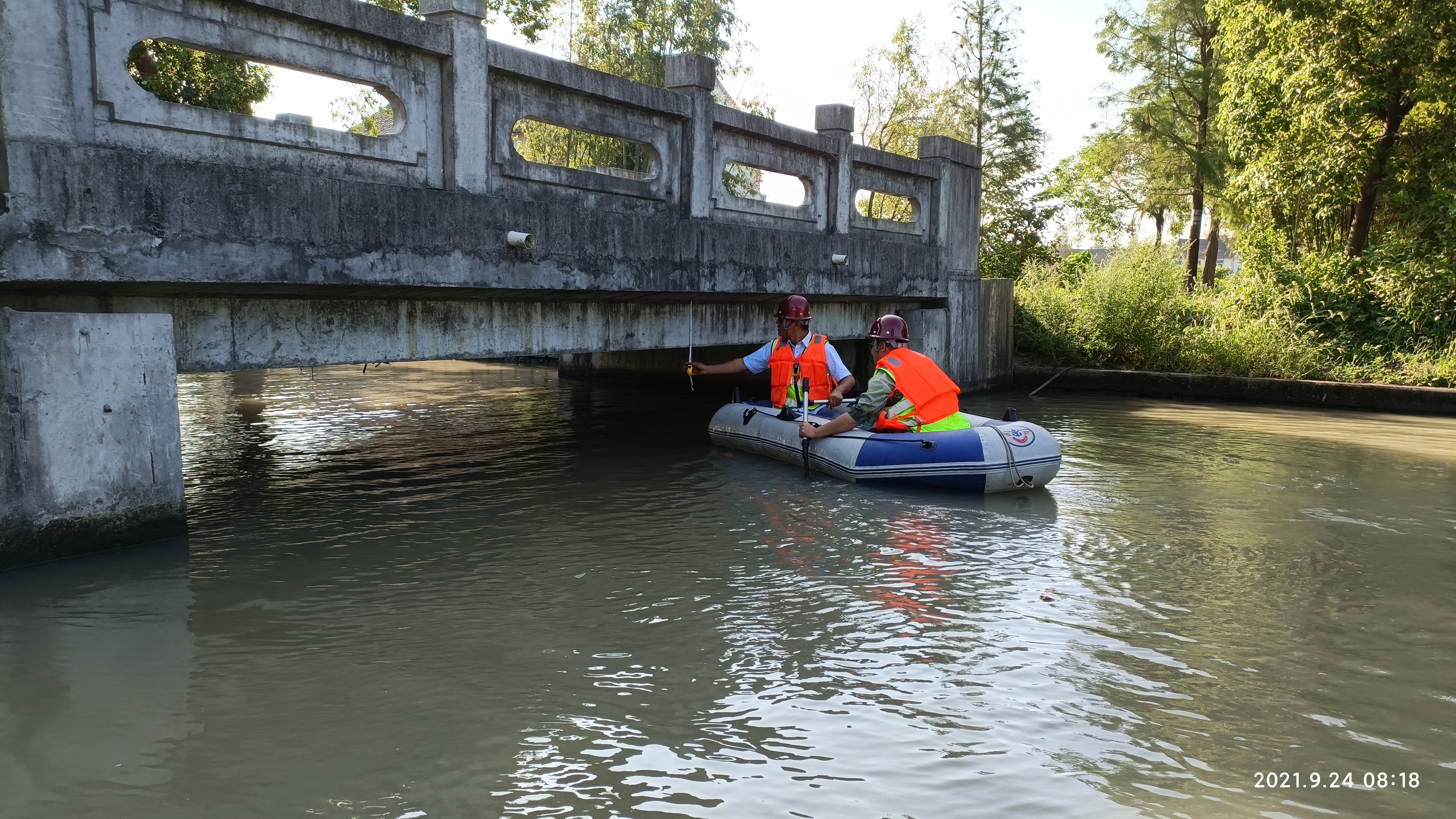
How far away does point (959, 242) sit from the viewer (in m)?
15.1

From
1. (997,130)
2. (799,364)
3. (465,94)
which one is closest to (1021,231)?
(997,130)

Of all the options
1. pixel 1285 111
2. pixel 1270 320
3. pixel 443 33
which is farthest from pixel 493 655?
pixel 1285 111

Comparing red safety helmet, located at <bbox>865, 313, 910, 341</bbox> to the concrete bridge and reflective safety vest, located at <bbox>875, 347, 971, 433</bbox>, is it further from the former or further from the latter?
the concrete bridge

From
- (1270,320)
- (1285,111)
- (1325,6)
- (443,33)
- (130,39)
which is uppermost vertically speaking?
(1325,6)

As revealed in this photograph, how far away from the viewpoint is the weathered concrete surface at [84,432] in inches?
222

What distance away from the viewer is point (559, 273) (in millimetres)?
8180

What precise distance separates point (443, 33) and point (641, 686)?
5.13m

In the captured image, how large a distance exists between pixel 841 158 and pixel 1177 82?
1536cm

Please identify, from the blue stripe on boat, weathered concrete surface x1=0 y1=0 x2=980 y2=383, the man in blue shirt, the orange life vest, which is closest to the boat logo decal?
the blue stripe on boat

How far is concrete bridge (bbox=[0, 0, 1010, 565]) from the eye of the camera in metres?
5.64

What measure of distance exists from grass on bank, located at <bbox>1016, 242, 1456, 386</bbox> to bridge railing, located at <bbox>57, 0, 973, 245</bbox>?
803 centimetres

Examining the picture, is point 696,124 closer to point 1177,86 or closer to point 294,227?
point 294,227

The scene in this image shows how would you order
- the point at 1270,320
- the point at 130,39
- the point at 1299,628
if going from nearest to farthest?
the point at 1299,628 < the point at 130,39 < the point at 1270,320

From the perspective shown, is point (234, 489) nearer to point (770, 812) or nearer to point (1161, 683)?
point (770, 812)
